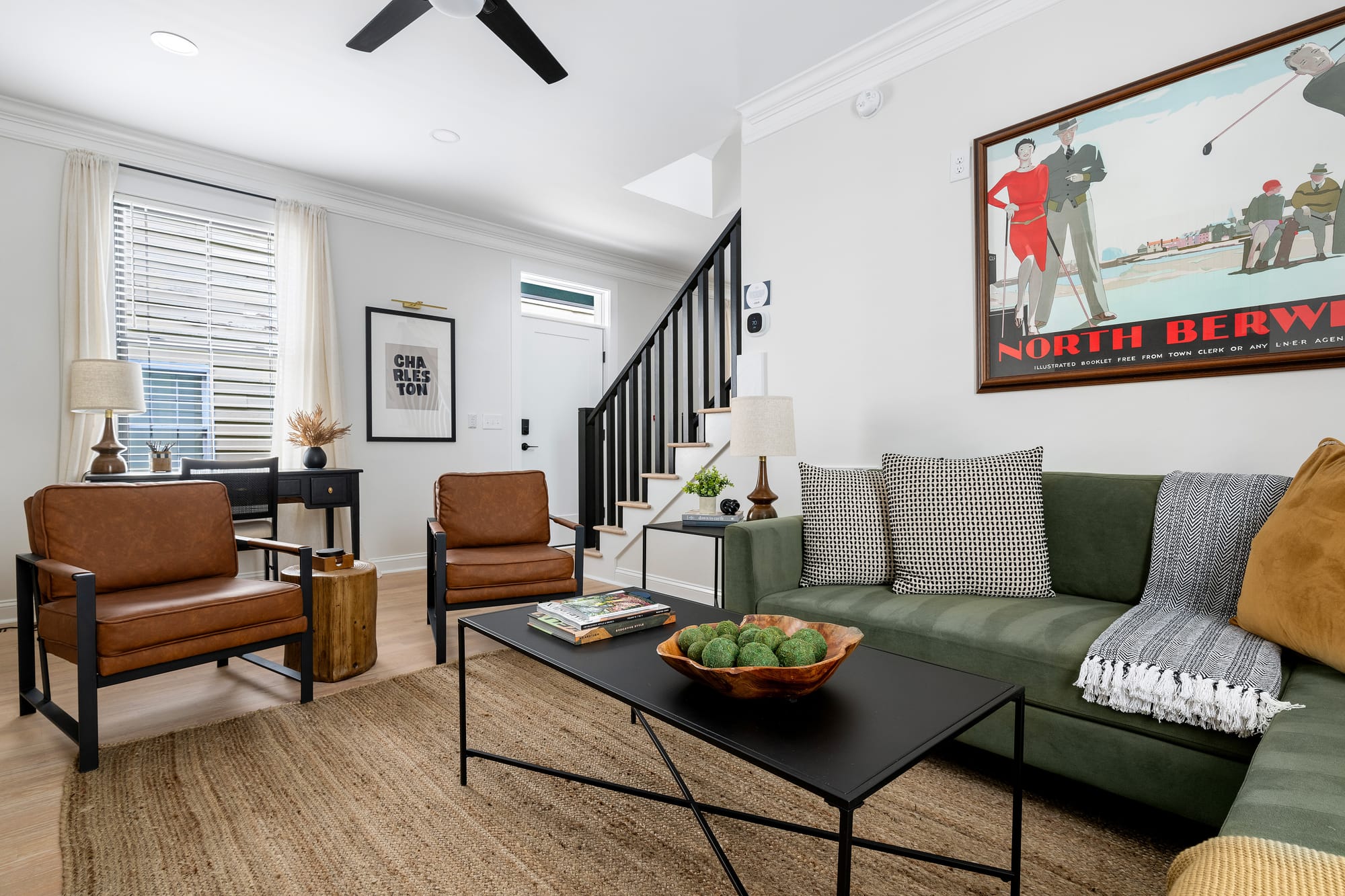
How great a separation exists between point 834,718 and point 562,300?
5.30 m

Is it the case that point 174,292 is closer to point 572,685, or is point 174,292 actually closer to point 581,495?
point 581,495

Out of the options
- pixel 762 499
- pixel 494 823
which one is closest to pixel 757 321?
pixel 762 499

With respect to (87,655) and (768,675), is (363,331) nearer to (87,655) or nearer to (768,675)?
(87,655)

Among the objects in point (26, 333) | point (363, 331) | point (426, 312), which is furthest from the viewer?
point (426, 312)

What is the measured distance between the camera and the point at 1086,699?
5.06 feet

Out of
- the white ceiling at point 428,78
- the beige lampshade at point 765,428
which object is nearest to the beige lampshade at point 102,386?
the white ceiling at point 428,78

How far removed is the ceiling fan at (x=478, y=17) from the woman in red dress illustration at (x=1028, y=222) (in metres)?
1.84

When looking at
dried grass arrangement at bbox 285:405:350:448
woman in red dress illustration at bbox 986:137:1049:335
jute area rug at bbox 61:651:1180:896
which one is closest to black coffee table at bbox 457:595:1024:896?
jute area rug at bbox 61:651:1180:896

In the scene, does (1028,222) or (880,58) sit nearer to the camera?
(1028,222)

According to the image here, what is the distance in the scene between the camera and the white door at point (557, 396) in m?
5.69

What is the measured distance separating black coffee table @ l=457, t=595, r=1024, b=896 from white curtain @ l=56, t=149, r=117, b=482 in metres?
3.39

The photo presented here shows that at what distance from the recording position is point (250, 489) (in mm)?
3732

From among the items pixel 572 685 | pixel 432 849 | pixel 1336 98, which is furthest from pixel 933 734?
pixel 1336 98

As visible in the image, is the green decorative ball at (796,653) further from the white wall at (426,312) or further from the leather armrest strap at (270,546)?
the white wall at (426,312)
